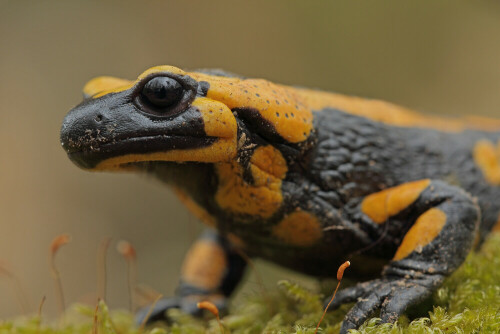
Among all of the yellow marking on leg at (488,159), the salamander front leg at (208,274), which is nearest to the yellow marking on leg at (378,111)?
the yellow marking on leg at (488,159)

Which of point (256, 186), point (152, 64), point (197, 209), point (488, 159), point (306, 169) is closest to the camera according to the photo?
point (256, 186)

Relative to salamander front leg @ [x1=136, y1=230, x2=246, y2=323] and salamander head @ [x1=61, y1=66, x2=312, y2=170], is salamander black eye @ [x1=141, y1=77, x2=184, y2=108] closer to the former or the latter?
salamander head @ [x1=61, y1=66, x2=312, y2=170]

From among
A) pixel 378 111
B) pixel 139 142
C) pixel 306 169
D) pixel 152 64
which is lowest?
pixel 306 169

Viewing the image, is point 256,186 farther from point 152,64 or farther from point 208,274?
point 152,64

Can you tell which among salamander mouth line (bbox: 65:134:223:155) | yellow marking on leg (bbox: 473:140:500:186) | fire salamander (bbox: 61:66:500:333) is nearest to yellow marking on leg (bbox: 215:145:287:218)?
fire salamander (bbox: 61:66:500:333)

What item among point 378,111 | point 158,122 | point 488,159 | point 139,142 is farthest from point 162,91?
point 488,159

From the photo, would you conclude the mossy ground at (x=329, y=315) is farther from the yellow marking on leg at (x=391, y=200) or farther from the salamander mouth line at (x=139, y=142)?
the salamander mouth line at (x=139, y=142)
